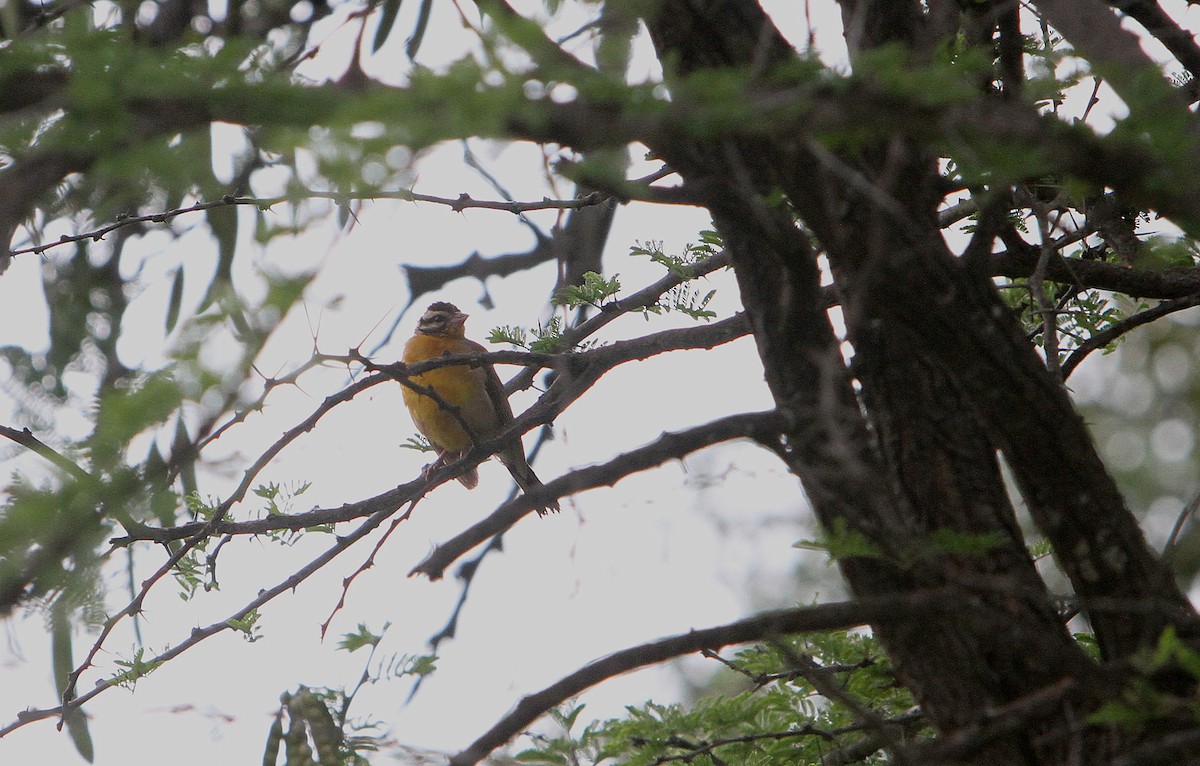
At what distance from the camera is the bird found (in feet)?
24.4

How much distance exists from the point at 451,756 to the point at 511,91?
4.41 feet

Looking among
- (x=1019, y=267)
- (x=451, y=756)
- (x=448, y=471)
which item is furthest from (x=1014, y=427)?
(x=448, y=471)

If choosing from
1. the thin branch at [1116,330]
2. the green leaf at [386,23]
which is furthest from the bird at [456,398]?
the thin branch at [1116,330]

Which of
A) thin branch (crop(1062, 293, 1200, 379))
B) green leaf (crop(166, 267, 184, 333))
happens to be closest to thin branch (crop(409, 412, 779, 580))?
thin branch (crop(1062, 293, 1200, 379))

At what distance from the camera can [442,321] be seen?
838 centimetres

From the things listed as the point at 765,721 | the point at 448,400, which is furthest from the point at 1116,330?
the point at 448,400

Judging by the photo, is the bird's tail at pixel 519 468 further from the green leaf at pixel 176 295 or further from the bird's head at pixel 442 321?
the green leaf at pixel 176 295

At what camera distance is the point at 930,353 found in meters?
2.56

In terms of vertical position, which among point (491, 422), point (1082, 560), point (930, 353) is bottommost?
point (1082, 560)

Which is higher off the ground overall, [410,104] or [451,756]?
[410,104]

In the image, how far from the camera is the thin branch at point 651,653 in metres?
2.31

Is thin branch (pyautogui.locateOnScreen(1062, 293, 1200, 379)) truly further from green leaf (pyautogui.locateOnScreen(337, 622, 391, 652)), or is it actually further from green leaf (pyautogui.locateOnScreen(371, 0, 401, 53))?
green leaf (pyautogui.locateOnScreen(371, 0, 401, 53))

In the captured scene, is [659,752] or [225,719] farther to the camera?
[659,752]

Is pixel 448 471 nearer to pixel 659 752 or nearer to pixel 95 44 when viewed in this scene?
pixel 659 752
